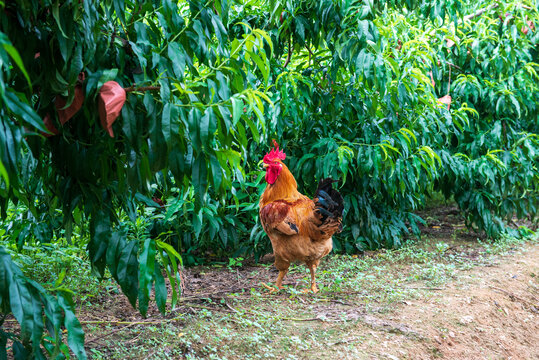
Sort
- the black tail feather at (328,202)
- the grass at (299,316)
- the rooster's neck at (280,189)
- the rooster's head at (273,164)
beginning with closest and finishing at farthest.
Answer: the grass at (299,316), the black tail feather at (328,202), the rooster's head at (273,164), the rooster's neck at (280,189)

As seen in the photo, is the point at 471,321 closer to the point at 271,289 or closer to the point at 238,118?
the point at 271,289

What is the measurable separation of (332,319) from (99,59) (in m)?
2.57

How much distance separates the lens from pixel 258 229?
5.18 metres

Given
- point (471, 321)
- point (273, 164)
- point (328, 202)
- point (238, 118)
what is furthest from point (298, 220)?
point (238, 118)

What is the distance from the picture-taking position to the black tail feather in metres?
4.15

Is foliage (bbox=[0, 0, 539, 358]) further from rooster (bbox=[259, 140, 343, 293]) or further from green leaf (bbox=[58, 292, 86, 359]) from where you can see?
rooster (bbox=[259, 140, 343, 293])

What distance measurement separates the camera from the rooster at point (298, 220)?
165 inches

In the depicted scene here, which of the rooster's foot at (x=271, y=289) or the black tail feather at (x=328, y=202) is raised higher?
the black tail feather at (x=328, y=202)

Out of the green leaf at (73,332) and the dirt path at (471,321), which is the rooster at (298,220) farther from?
the green leaf at (73,332)

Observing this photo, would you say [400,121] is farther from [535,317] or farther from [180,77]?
[180,77]

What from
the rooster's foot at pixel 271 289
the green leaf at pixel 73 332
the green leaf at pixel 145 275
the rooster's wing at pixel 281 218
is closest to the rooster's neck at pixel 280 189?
the rooster's wing at pixel 281 218

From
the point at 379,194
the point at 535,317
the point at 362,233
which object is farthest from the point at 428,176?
the point at 535,317

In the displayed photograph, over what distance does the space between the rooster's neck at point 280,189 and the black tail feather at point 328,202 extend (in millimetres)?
308

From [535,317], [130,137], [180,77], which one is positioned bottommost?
[535,317]
